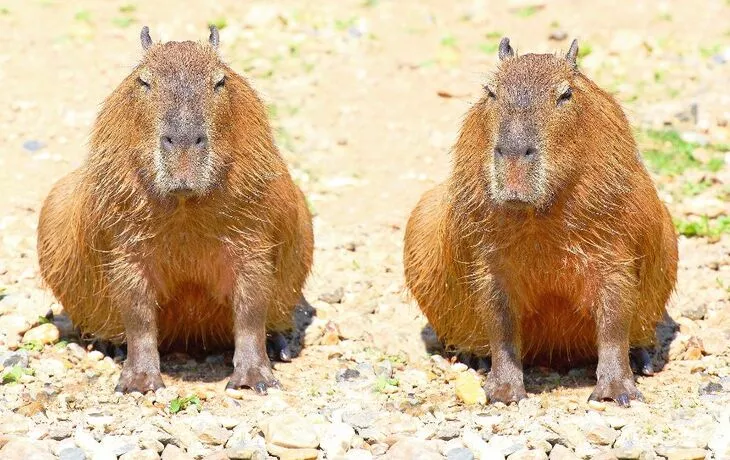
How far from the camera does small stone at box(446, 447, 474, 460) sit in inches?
239

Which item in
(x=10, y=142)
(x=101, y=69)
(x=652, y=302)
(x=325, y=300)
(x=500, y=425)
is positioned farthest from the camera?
(x=101, y=69)

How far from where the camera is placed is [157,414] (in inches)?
259

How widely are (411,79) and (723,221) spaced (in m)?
3.49

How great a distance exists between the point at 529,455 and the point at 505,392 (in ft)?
2.65

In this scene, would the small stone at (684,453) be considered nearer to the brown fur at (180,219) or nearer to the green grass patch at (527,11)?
the brown fur at (180,219)

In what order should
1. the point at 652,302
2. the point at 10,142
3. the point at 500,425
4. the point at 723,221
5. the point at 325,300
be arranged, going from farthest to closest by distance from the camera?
the point at 10,142
the point at 723,221
the point at 325,300
the point at 652,302
the point at 500,425

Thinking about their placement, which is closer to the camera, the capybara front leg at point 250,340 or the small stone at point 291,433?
the small stone at point 291,433

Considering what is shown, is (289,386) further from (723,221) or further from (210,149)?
(723,221)

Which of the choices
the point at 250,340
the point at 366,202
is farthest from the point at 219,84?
the point at 366,202

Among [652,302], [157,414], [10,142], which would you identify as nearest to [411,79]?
[10,142]

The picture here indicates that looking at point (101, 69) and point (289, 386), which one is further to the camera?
point (101, 69)

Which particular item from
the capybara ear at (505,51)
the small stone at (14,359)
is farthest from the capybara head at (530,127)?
the small stone at (14,359)

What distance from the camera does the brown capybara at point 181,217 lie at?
6570 millimetres

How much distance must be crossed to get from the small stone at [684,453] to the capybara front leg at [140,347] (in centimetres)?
258
